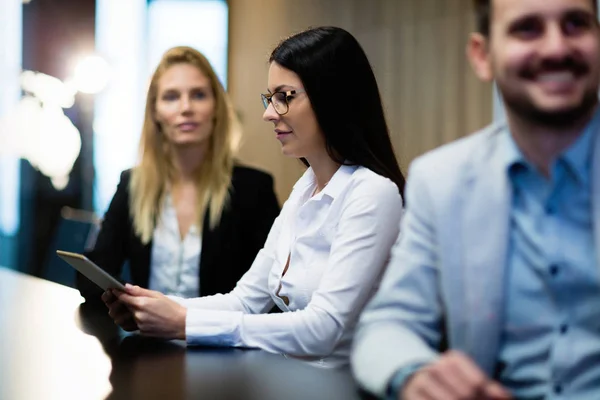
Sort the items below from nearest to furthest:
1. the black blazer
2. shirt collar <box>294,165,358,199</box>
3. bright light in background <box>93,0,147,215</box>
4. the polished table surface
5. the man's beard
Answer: the man's beard → the polished table surface → shirt collar <box>294,165,358,199</box> → the black blazer → bright light in background <box>93,0,147,215</box>

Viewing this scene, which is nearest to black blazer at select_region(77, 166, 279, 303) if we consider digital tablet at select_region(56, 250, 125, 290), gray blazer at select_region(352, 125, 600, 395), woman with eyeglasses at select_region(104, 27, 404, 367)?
woman with eyeglasses at select_region(104, 27, 404, 367)

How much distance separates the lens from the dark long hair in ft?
6.48

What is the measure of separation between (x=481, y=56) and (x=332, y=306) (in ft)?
2.68

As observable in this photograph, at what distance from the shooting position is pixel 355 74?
1.98m

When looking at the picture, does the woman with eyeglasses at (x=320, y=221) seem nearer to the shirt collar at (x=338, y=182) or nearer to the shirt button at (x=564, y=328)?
the shirt collar at (x=338, y=182)

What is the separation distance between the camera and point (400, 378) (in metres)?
1.04

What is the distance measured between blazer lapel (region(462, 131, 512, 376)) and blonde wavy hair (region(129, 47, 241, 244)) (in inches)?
75.8

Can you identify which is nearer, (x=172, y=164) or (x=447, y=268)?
(x=447, y=268)

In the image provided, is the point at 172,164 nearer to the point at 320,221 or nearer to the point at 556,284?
the point at 320,221

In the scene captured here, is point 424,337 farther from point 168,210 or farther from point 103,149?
point 103,149

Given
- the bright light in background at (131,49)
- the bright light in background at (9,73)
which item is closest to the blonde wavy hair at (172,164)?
the bright light in background at (131,49)

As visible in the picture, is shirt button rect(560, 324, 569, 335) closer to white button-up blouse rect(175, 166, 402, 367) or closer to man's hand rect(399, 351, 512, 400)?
man's hand rect(399, 351, 512, 400)

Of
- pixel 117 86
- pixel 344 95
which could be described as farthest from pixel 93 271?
pixel 117 86

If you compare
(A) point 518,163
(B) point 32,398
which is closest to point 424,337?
(A) point 518,163
